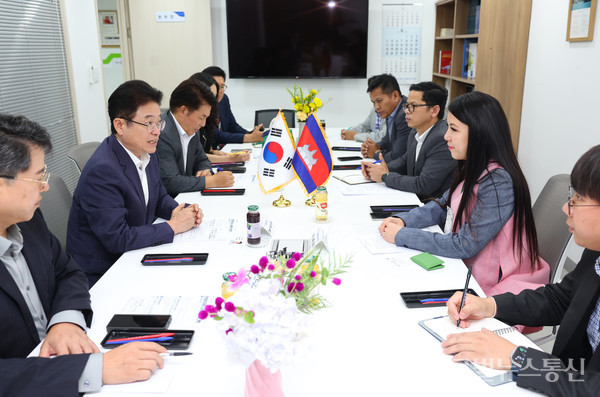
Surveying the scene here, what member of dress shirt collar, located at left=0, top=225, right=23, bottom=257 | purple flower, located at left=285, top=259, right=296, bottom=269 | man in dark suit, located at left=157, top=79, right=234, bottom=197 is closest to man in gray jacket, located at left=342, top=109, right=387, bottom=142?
man in dark suit, located at left=157, top=79, right=234, bottom=197

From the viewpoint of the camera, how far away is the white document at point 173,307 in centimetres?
147

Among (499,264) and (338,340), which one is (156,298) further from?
(499,264)

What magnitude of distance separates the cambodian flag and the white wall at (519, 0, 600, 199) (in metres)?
1.81

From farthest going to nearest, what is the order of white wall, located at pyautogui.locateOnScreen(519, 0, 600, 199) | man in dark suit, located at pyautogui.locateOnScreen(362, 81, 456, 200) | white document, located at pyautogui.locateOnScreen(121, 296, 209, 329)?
1. white wall, located at pyautogui.locateOnScreen(519, 0, 600, 199)
2. man in dark suit, located at pyautogui.locateOnScreen(362, 81, 456, 200)
3. white document, located at pyautogui.locateOnScreen(121, 296, 209, 329)

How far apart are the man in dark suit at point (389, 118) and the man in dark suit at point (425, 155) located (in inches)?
18.4

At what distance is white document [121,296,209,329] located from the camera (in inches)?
57.9

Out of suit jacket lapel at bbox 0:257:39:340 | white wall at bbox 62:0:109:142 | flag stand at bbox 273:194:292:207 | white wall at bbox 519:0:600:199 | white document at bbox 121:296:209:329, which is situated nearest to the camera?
suit jacket lapel at bbox 0:257:39:340

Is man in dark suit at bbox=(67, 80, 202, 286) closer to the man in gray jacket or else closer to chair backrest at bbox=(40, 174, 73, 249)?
chair backrest at bbox=(40, 174, 73, 249)

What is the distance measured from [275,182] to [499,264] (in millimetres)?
1226

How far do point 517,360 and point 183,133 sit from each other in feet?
7.77

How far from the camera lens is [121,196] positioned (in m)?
2.05

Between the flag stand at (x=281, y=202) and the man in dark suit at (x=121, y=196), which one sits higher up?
the man in dark suit at (x=121, y=196)

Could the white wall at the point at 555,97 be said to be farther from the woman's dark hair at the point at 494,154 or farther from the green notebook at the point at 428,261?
the green notebook at the point at 428,261

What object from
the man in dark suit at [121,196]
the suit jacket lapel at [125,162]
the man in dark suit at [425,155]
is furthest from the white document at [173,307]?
the man in dark suit at [425,155]
